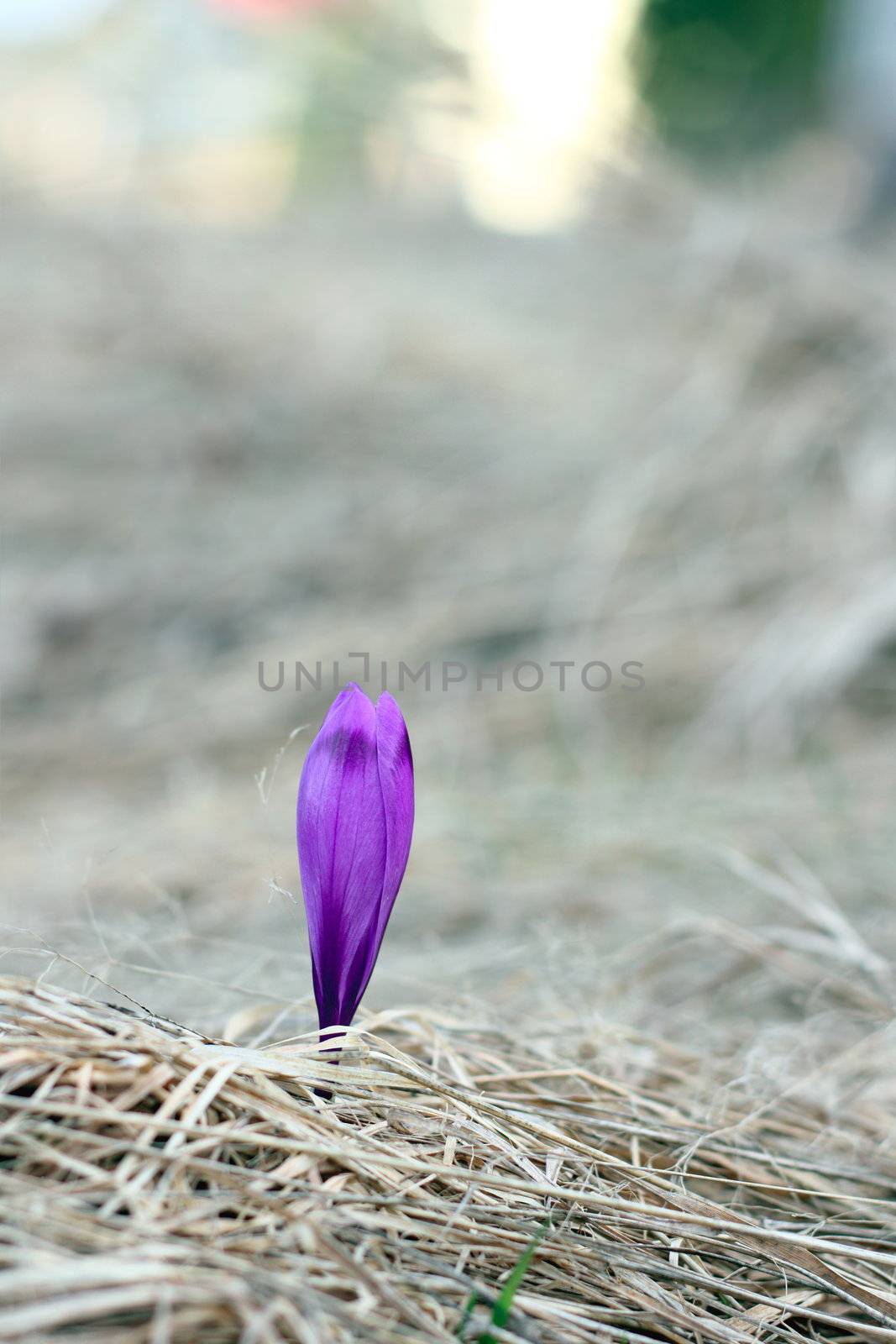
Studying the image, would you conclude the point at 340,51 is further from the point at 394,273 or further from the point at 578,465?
the point at 394,273

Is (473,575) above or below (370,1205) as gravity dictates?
above

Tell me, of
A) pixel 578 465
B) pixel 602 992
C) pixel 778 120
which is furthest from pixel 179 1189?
pixel 778 120

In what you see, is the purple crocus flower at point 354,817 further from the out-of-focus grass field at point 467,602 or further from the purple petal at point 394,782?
the out-of-focus grass field at point 467,602

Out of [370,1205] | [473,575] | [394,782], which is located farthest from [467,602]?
[370,1205]

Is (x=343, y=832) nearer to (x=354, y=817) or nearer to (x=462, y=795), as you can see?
(x=354, y=817)

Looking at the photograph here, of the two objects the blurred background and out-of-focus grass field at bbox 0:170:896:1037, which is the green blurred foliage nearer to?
the blurred background

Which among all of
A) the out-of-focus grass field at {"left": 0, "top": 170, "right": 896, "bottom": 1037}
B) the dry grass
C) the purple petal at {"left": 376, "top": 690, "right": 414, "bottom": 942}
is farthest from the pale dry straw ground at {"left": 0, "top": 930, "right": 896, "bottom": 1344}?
the out-of-focus grass field at {"left": 0, "top": 170, "right": 896, "bottom": 1037}
